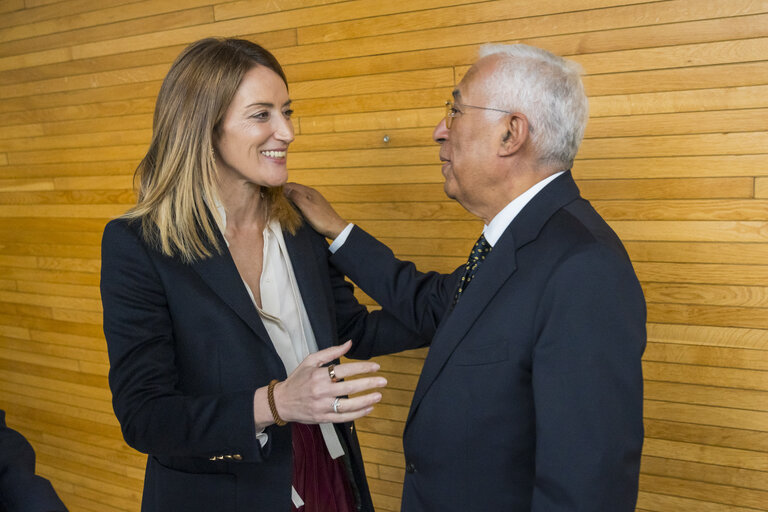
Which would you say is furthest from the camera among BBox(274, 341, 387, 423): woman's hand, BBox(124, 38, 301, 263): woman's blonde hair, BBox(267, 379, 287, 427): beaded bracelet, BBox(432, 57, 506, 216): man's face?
BBox(124, 38, 301, 263): woman's blonde hair

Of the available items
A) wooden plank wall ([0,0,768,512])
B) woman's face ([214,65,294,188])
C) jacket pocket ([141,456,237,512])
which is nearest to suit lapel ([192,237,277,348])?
woman's face ([214,65,294,188])

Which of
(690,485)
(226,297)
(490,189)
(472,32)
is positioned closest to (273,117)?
(226,297)

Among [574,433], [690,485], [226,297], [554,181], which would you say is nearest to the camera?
[574,433]

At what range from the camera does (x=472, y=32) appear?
8.43 ft

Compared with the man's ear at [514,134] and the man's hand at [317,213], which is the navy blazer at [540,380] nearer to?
the man's ear at [514,134]

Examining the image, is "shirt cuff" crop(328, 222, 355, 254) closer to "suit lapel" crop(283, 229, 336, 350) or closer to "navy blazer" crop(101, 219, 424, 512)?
"suit lapel" crop(283, 229, 336, 350)

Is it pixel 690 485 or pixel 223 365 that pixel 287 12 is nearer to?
pixel 223 365

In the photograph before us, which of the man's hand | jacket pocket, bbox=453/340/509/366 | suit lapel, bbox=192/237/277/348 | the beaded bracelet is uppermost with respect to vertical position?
the man's hand

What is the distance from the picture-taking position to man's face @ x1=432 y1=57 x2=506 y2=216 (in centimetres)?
172

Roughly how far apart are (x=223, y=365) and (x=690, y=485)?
172 centimetres

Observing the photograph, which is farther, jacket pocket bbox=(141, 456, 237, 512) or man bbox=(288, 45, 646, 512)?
jacket pocket bbox=(141, 456, 237, 512)

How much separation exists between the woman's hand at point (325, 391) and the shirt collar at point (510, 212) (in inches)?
18.0

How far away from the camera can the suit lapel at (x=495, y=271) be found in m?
1.58

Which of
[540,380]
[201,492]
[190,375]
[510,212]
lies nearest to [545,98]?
[510,212]
